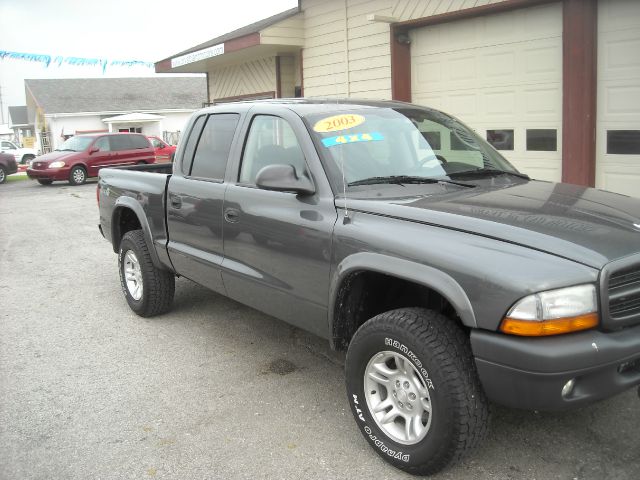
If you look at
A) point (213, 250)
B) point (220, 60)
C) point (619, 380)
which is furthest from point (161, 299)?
point (220, 60)

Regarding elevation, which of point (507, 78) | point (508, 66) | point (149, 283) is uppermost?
point (508, 66)

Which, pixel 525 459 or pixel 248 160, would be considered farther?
pixel 248 160

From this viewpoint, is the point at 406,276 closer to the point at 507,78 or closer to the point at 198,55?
the point at 507,78

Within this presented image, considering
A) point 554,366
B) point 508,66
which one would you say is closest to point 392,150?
point 554,366

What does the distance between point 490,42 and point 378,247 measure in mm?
6337

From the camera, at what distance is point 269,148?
4.16 meters

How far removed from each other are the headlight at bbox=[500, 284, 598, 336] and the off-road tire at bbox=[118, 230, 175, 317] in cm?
367

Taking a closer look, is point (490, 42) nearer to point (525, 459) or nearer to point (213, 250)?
point (213, 250)

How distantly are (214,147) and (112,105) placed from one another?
43.1 meters

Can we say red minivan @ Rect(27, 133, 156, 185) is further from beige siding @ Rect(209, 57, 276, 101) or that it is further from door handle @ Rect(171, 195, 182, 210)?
door handle @ Rect(171, 195, 182, 210)

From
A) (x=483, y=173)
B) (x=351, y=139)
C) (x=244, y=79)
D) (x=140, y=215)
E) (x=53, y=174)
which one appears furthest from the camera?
(x=53, y=174)

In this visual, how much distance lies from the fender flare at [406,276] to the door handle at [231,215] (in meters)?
1.08

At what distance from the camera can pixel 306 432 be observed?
3543mm

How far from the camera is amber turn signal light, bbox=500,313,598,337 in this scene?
8.36 ft
